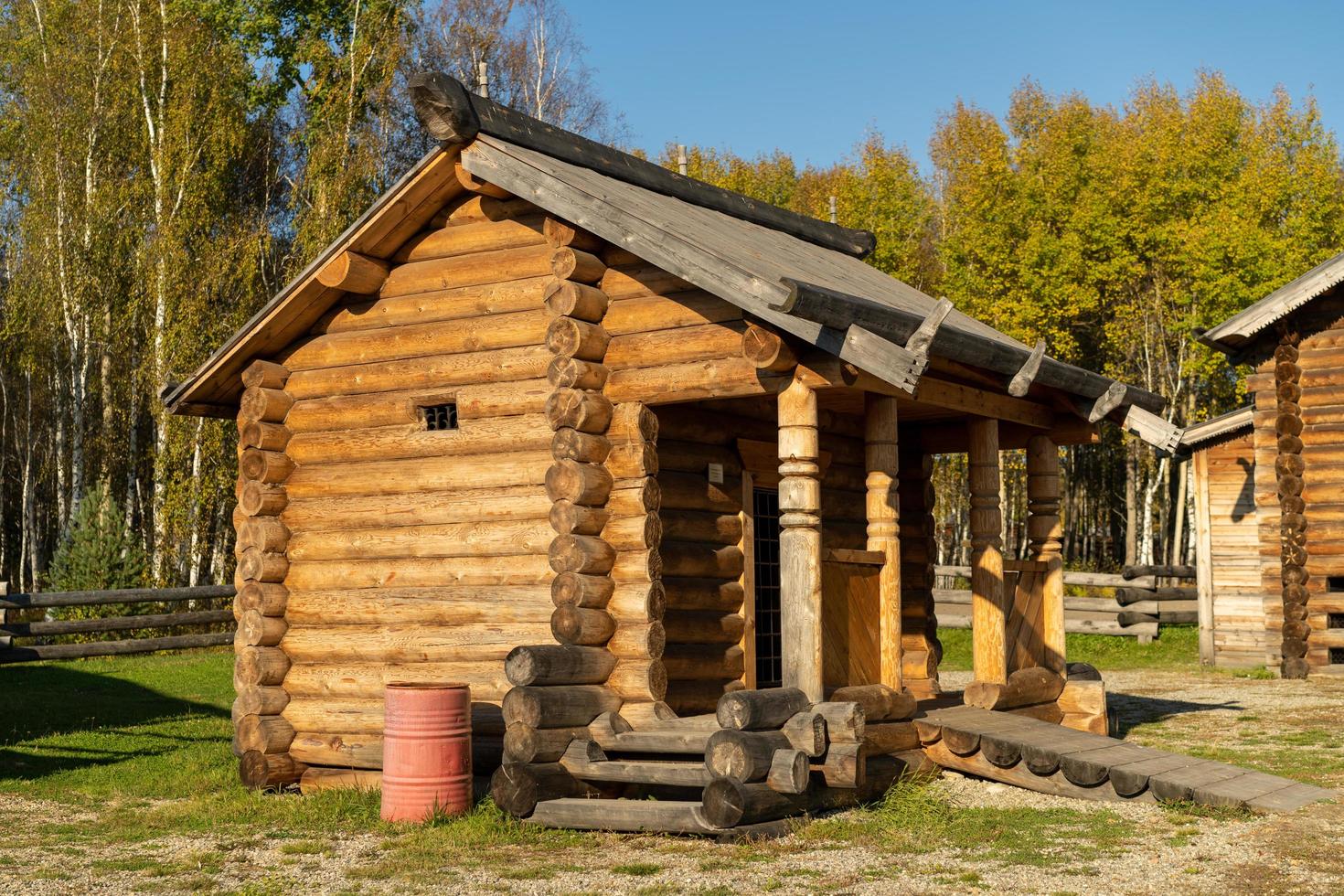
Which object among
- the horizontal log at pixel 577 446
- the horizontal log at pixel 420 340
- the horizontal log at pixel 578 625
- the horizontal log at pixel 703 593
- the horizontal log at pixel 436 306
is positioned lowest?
the horizontal log at pixel 578 625

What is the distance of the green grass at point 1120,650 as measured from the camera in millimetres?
Answer: 23109

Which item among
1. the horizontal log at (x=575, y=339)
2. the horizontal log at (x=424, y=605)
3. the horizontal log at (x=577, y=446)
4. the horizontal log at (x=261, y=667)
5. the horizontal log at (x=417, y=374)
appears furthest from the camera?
the horizontal log at (x=261, y=667)

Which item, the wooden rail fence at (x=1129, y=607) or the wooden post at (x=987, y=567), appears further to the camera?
the wooden rail fence at (x=1129, y=607)

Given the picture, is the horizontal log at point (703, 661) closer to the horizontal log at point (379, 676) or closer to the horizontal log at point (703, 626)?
the horizontal log at point (703, 626)

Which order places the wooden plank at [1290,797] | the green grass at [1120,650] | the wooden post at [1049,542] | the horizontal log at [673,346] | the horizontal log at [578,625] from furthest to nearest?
the green grass at [1120,650] → the wooden post at [1049,542] → the horizontal log at [578,625] → the horizontal log at [673,346] → the wooden plank at [1290,797]

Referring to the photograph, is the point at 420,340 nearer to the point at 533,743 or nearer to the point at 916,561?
the point at 533,743

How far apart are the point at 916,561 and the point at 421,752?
23.4 feet

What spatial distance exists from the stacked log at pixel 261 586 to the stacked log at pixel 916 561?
259 inches

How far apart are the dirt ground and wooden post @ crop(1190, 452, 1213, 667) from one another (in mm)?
11633

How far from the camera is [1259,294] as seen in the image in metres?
34.9

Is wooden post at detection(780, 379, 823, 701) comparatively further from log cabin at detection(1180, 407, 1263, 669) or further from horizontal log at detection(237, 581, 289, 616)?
log cabin at detection(1180, 407, 1263, 669)

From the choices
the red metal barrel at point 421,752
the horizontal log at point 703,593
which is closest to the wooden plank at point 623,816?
the red metal barrel at point 421,752

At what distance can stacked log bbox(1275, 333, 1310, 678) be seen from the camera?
63.8ft

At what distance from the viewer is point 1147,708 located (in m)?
16.3
